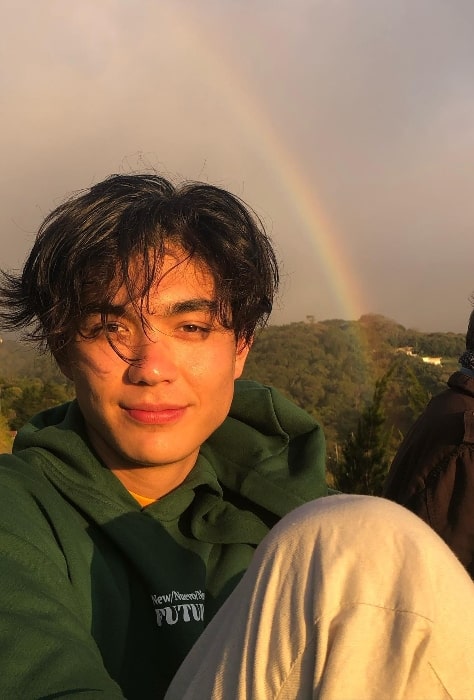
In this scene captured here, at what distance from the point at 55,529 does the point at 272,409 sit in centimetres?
94

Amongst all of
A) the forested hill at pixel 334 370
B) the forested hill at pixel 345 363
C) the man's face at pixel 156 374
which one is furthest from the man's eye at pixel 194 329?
the forested hill at pixel 345 363

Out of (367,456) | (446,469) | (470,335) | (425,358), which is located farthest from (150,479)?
(425,358)

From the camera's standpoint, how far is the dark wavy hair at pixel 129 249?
186 centimetres

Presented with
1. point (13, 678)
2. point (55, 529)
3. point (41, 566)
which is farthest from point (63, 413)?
point (13, 678)

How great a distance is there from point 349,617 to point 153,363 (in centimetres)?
102

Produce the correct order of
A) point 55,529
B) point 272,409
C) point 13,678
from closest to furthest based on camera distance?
point 13,678, point 55,529, point 272,409

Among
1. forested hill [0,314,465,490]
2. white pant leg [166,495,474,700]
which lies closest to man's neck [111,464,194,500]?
white pant leg [166,495,474,700]

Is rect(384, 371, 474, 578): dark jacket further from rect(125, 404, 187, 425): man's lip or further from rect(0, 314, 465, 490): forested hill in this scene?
rect(0, 314, 465, 490): forested hill

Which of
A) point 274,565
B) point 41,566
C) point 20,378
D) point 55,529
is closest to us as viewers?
point 274,565

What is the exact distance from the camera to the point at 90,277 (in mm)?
1857

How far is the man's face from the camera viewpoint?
1.79 m

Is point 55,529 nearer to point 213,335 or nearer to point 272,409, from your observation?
point 213,335

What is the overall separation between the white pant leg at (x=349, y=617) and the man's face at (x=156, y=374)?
2.97ft

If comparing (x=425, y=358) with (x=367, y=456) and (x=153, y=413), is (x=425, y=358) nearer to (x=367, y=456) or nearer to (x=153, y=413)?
(x=367, y=456)
